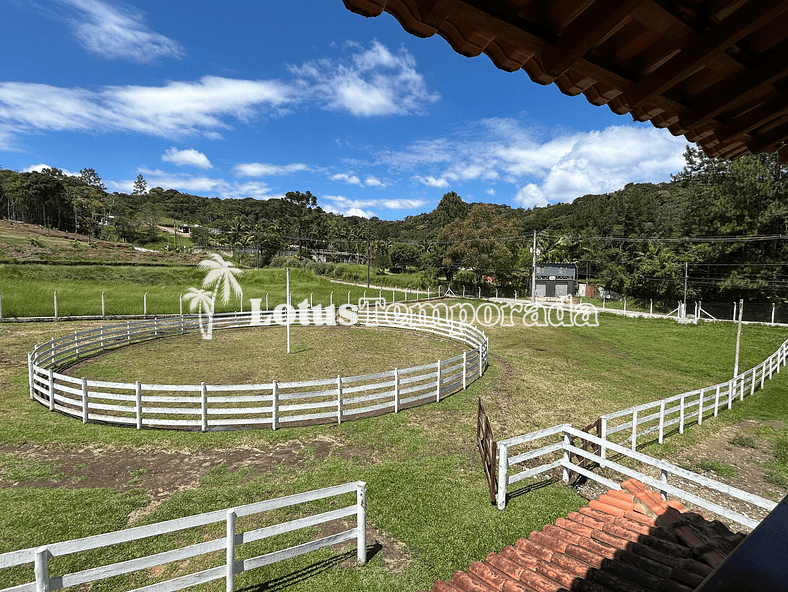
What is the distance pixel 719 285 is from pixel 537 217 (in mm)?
64916

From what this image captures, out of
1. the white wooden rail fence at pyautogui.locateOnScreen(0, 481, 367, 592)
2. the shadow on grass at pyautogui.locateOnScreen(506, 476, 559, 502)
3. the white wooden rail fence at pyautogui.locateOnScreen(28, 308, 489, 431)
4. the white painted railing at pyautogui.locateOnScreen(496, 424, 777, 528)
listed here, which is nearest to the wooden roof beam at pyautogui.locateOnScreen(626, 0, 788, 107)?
the white painted railing at pyautogui.locateOnScreen(496, 424, 777, 528)

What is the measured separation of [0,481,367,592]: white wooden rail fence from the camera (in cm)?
333

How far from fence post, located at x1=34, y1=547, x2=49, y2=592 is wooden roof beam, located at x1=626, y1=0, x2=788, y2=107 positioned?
5554 mm

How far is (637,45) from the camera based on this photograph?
1926 millimetres

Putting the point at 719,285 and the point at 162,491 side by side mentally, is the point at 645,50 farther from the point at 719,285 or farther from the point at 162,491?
the point at 719,285

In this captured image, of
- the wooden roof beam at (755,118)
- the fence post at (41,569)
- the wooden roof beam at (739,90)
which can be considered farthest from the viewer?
the fence post at (41,569)

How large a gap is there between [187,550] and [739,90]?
5.89 m

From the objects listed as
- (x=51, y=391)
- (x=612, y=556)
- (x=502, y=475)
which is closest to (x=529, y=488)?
(x=502, y=475)

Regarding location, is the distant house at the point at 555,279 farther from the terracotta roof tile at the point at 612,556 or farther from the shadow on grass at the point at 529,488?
the terracotta roof tile at the point at 612,556

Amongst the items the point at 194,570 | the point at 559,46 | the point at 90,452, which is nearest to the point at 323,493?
the point at 194,570

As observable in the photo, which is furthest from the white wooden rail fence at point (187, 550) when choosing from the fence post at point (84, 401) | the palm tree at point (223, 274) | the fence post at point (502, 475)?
the palm tree at point (223, 274)

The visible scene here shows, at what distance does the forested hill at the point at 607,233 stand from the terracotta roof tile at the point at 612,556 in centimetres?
3109

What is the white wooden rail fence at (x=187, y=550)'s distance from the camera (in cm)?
333

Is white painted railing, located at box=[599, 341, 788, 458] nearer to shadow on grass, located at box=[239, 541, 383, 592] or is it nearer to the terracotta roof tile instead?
the terracotta roof tile
